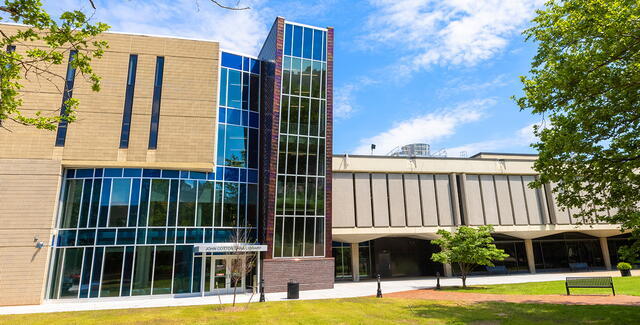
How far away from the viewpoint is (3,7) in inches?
297

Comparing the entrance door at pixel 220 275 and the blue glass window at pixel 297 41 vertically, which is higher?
the blue glass window at pixel 297 41

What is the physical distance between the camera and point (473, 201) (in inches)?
1278

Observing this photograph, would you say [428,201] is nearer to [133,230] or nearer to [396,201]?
[396,201]

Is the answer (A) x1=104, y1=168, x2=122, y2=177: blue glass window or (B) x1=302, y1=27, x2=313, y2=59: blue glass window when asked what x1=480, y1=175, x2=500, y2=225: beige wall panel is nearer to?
(B) x1=302, y1=27, x2=313, y2=59: blue glass window

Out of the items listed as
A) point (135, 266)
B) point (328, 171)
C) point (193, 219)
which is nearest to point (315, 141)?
point (328, 171)

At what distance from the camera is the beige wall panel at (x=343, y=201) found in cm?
2962

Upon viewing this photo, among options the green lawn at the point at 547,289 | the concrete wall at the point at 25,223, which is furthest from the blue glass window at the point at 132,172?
the green lawn at the point at 547,289

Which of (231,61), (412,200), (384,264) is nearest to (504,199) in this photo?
(412,200)

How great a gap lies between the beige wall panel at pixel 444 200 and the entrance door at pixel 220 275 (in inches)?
705

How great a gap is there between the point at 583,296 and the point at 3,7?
24.9m

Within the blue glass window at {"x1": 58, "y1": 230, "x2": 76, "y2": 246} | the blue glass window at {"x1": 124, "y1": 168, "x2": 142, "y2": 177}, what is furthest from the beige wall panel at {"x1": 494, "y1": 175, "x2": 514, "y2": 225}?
the blue glass window at {"x1": 58, "y1": 230, "x2": 76, "y2": 246}

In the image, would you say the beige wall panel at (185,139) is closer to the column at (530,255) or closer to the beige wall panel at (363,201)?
the beige wall panel at (363,201)

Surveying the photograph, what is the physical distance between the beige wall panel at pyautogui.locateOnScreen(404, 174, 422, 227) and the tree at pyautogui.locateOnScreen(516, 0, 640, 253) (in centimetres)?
1708

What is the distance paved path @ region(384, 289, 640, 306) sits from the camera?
16.4 m
